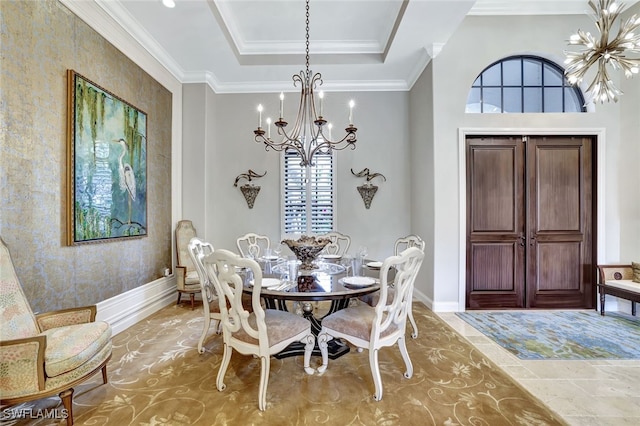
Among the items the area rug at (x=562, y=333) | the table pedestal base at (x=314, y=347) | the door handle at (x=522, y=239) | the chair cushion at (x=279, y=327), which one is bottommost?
the area rug at (x=562, y=333)

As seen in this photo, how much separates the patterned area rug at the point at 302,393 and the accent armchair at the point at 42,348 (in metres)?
0.31

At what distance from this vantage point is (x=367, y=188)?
465cm

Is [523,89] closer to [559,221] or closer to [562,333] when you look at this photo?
[559,221]

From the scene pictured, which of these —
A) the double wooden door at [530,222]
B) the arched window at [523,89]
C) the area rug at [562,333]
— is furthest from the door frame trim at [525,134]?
the area rug at [562,333]

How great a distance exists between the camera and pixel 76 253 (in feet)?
8.61

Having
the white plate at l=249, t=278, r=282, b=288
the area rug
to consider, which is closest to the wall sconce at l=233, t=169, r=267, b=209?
the white plate at l=249, t=278, r=282, b=288

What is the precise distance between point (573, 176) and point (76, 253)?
6.09 meters

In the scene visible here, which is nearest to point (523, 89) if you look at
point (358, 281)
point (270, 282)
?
point (358, 281)

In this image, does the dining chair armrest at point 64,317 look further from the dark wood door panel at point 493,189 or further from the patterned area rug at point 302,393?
the dark wood door panel at point 493,189

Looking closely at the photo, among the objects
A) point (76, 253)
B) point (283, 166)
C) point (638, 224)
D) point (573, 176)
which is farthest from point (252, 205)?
point (638, 224)

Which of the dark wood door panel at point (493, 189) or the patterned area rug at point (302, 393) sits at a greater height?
the dark wood door panel at point (493, 189)

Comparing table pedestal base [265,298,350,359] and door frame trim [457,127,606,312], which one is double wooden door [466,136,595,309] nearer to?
door frame trim [457,127,606,312]

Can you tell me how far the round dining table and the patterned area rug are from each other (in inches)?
7.0

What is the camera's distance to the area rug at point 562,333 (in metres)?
2.64
